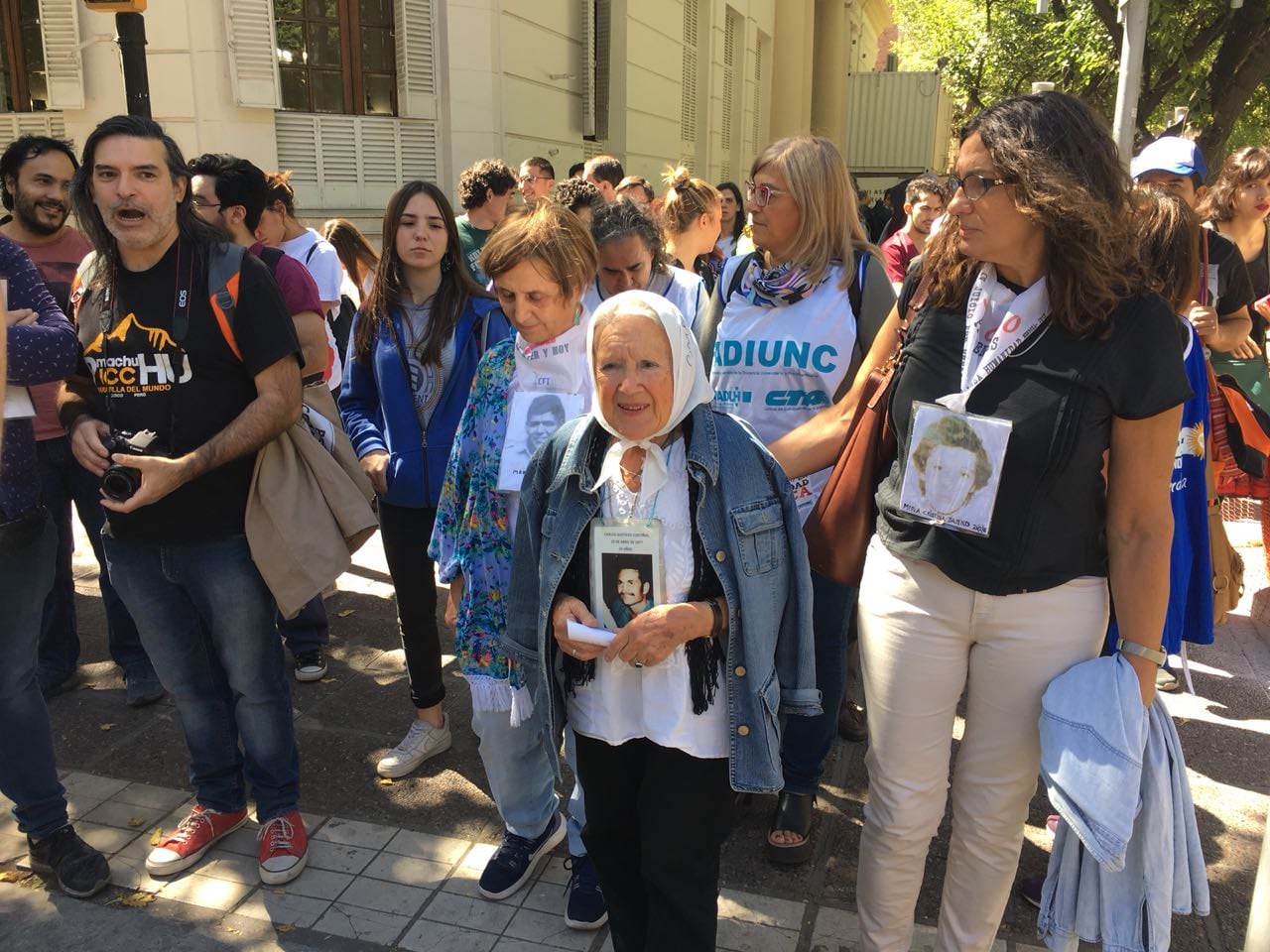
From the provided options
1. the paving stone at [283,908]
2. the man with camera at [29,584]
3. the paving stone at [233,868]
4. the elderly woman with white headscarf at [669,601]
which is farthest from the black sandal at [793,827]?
the man with camera at [29,584]

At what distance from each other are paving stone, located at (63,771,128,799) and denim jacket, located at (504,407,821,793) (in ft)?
6.86

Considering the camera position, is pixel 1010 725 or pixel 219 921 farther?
pixel 219 921

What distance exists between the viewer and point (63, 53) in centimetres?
910

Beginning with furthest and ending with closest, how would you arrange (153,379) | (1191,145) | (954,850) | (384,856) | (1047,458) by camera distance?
(1191,145) → (384,856) → (153,379) → (954,850) → (1047,458)

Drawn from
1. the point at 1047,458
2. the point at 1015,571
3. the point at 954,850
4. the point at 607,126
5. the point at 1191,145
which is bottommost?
the point at 954,850

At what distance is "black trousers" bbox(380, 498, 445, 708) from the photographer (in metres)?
3.41

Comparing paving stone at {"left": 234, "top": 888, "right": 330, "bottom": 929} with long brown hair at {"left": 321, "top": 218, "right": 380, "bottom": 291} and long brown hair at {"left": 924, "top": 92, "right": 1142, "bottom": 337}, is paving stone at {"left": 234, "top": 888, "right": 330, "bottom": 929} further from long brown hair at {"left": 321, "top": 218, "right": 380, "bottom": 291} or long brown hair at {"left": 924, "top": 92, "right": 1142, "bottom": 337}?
long brown hair at {"left": 321, "top": 218, "right": 380, "bottom": 291}

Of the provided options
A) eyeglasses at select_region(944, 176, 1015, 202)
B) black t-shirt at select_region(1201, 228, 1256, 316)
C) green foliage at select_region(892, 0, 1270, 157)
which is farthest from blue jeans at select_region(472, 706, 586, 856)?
green foliage at select_region(892, 0, 1270, 157)

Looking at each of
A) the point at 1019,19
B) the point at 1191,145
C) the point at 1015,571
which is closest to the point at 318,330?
the point at 1015,571

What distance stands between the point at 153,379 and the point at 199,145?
7.53 meters

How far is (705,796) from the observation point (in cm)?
221

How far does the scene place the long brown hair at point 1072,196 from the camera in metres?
1.94

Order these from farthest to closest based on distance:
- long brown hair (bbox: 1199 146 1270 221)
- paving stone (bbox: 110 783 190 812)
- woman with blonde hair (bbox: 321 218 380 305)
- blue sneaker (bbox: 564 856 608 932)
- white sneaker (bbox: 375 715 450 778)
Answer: woman with blonde hair (bbox: 321 218 380 305) → long brown hair (bbox: 1199 146 1270 221) → white sneaker (bbox: 375 715 450 778) → paving stone (bbox: 110 783 190 812) → blue sneaker (bbox: 564 856 608 932)

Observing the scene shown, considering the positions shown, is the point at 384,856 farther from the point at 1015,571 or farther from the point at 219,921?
the point at 1015,571
